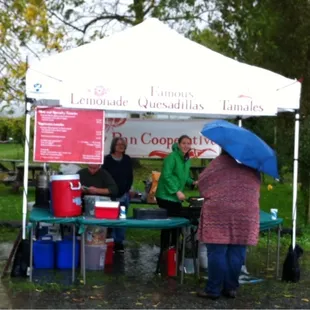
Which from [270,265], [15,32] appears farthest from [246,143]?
[15,32]

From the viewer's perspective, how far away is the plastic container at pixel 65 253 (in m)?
8.23

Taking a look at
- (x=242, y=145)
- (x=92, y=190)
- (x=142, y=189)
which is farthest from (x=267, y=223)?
(x=142, y=189)

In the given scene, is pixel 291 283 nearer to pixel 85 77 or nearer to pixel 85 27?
pixel 85 77

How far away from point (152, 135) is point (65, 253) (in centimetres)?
301

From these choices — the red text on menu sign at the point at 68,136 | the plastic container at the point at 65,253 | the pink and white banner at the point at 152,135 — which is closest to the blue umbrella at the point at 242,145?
the red text on menu sign at the point at 68,136

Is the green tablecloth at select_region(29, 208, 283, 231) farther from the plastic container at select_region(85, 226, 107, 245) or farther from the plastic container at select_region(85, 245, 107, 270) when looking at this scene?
the plastic container at select_region(85, 245, 107, 270)

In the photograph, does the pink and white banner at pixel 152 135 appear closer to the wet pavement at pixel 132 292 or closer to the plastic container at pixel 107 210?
the wet pavement at pixel 132 292

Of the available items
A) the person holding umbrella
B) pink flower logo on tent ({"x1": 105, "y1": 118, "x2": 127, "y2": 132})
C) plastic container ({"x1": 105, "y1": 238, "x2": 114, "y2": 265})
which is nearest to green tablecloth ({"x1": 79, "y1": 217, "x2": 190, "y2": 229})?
the person holding umbrella

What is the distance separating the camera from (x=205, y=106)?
24.8 ft

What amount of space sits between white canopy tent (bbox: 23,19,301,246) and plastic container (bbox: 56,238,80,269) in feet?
2.42

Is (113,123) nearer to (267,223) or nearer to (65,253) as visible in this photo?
(65,253)

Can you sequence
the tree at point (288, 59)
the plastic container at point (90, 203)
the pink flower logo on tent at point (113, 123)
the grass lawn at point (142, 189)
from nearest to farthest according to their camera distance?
the plastic container at point (90, 203)
the pink flower logo on tent at point (113, 123)
the grass lawn at point (142, 189)
the tree at point (288, 59)

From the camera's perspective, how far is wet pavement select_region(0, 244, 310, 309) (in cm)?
689

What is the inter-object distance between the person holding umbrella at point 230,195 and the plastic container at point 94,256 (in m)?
1.70
